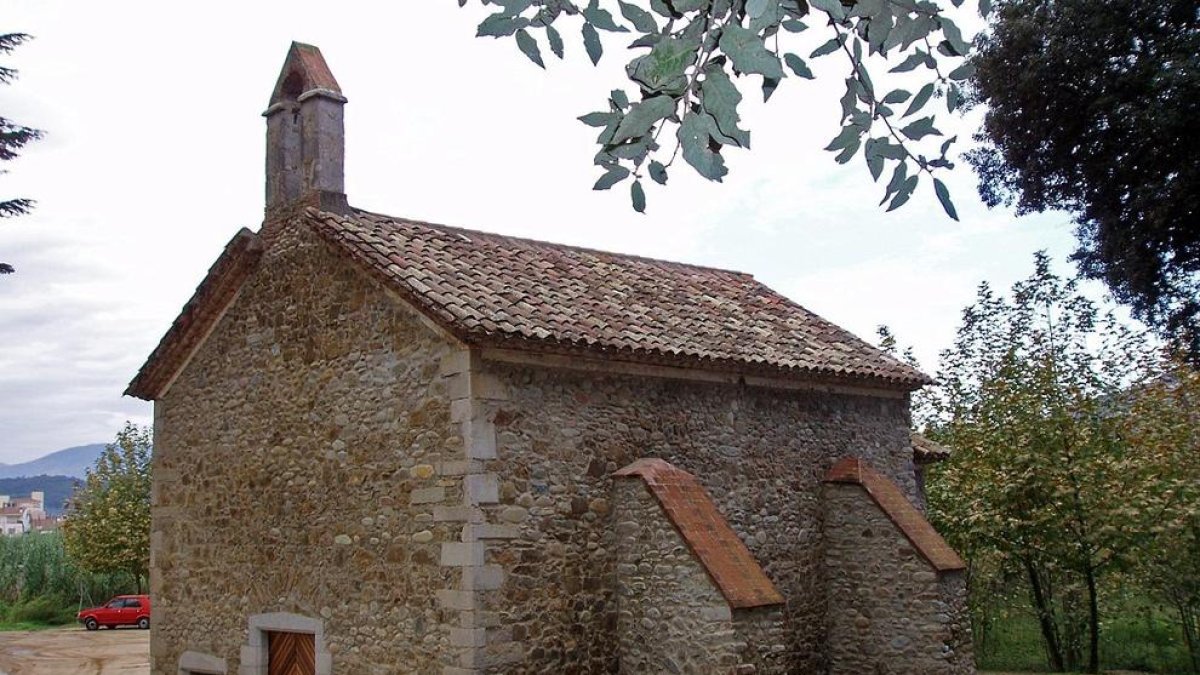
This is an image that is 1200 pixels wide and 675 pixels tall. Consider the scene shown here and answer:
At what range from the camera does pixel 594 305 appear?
11.9 m

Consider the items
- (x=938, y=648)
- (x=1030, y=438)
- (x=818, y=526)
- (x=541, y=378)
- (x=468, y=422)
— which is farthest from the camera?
(x=1030, y=438)

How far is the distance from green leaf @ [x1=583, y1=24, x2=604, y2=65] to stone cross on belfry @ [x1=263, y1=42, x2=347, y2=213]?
8745 mm

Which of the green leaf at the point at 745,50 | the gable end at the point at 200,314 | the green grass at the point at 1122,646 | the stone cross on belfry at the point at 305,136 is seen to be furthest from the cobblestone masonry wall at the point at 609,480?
the green grass at the point at 1122,646

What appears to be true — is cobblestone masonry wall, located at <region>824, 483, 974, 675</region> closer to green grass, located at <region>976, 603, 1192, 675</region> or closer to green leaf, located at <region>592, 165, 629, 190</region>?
green grass, located at <region>976, 603, 1192, 675</region>

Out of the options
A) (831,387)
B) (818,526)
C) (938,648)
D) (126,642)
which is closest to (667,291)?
(831,387)

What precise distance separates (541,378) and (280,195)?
14.0 ft

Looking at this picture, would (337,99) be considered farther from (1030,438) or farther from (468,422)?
(1030,438)

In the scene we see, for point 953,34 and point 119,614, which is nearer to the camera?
point 953,34

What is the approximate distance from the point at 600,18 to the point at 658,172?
551 mm

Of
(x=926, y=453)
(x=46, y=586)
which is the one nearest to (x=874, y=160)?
(x=926, y=453)

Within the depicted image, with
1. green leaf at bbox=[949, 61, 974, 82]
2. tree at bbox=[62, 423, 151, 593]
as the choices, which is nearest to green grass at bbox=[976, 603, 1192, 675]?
green leaf at bbox=[949, 61, 974, 82]

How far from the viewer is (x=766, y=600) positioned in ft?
32.5

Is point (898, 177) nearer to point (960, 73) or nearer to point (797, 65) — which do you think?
point (960, 73)

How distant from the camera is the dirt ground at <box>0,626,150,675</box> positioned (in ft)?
75.8
